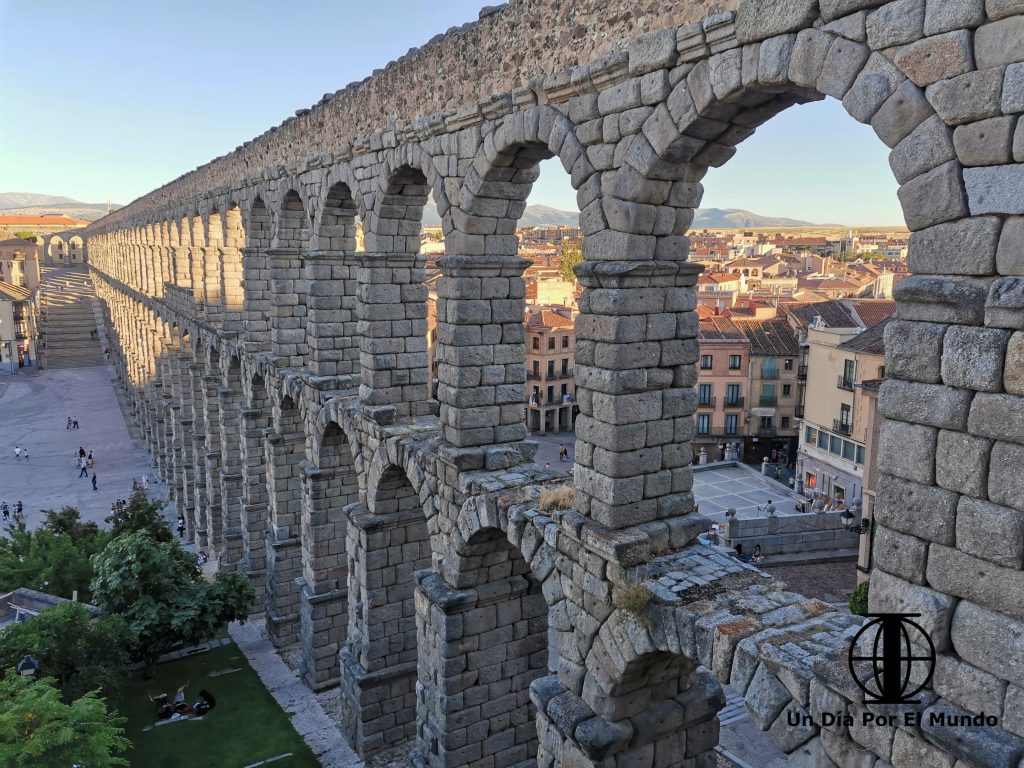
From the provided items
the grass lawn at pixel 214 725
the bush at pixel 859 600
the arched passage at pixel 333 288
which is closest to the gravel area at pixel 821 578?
the bush at pixel 859 600

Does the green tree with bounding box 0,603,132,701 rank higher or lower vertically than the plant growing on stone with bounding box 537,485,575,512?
lower

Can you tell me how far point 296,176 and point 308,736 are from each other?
41.9ft

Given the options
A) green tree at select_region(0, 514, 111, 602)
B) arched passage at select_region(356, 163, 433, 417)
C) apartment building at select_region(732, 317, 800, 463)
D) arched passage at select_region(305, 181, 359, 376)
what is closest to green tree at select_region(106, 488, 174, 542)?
green tree at select_region(0, 514, 111, 602)

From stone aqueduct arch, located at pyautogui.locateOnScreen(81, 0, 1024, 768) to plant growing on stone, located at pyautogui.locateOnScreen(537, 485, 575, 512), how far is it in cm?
13

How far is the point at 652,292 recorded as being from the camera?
30.0 ft

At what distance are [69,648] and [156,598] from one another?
3248 millimetres

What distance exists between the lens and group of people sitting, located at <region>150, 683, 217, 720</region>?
18.7 meters

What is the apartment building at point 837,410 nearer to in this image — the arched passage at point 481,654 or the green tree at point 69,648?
the arched passage at point 481,654

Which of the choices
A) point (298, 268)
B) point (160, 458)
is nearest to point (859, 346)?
point (298, 268)

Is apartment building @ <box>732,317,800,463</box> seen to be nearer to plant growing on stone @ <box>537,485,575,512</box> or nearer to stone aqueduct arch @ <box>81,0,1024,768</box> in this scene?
stone aqueduct arch @ <box>81,0,1024,768</box>

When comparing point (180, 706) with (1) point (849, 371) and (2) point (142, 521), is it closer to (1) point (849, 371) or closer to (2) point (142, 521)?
(2) point (142, 521)

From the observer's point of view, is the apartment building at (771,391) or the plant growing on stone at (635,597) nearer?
the plant growing on stone at (635,597)

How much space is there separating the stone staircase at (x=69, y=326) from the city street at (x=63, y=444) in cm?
434

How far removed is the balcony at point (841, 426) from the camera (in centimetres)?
3444
